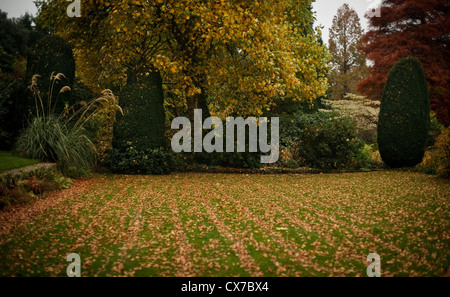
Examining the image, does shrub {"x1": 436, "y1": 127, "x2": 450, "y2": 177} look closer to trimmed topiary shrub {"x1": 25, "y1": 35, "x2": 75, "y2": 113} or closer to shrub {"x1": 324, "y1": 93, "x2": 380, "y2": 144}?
shrub {"x1": 324, "y1": 93, "x2": 380, "y2": 144}

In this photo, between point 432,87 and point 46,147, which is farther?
point 432,87

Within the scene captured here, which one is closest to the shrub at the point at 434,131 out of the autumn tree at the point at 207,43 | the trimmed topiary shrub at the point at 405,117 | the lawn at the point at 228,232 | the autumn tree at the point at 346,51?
the trimmed topiary shrub at the point at 405,117

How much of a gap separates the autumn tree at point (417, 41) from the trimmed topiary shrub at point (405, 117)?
13.5 feet

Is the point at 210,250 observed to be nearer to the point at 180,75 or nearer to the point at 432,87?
the point at 180,75

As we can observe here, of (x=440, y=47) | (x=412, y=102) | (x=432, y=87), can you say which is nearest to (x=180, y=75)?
(x=412, y=102)

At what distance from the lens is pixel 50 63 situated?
9.13m

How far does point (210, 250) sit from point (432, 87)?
15808mm

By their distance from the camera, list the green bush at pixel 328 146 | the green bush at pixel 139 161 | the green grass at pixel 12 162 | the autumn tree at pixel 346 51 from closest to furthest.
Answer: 1. the green grass at pixel 12 162
2. the green bush at pixel 139 161
3. the green bush at pixel 328 146
4. the autumn tree at pixel 346 51

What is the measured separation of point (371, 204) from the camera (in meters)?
6.10

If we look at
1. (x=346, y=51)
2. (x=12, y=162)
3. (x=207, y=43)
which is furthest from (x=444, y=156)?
(x=346, y=51)

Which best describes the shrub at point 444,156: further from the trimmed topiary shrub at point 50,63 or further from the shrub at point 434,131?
the trimmed topiary shrub at point 50,63

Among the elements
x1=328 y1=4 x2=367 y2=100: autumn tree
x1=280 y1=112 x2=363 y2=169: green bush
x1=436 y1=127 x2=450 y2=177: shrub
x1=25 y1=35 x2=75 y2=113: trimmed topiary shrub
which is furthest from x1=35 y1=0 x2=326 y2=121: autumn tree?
x1=328 y1=4 x2=367 y2=100: autumn tree

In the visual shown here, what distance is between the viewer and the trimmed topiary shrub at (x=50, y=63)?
8.98 meters

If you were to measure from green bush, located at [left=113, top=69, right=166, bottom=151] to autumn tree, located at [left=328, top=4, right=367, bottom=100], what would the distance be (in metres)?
19.3
